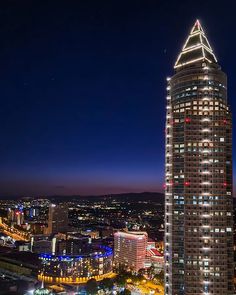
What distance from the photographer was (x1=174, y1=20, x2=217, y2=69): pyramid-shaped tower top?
32312 millimetres

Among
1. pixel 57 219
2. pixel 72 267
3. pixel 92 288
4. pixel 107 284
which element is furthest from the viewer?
pixel 57 219

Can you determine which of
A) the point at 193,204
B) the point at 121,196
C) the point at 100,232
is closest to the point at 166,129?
the point at 193,204

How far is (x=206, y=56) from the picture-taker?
32.3 metres

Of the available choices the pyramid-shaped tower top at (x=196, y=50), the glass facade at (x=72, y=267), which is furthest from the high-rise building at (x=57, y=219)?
the pyramid-shaped tower top at (x=196, y=50)

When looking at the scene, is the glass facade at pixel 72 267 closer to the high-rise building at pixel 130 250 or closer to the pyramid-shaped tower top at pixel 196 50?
the high-rise building at pixel 130 250

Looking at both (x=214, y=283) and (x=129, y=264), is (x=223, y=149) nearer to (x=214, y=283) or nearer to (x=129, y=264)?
(x=214, y=283)

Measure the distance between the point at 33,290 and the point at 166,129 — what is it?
71.3 feet

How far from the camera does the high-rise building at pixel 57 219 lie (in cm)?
10225

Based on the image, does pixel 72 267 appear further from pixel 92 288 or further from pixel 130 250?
pixel 92 288

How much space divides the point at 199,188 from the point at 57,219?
77572 millimetres

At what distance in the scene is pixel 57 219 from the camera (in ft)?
339

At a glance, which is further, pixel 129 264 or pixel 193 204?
pixel 129 264

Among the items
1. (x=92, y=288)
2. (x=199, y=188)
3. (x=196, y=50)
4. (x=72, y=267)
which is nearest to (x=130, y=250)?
(x=72, y=267)

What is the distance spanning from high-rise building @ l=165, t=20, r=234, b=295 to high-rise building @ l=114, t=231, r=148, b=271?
33.9m
